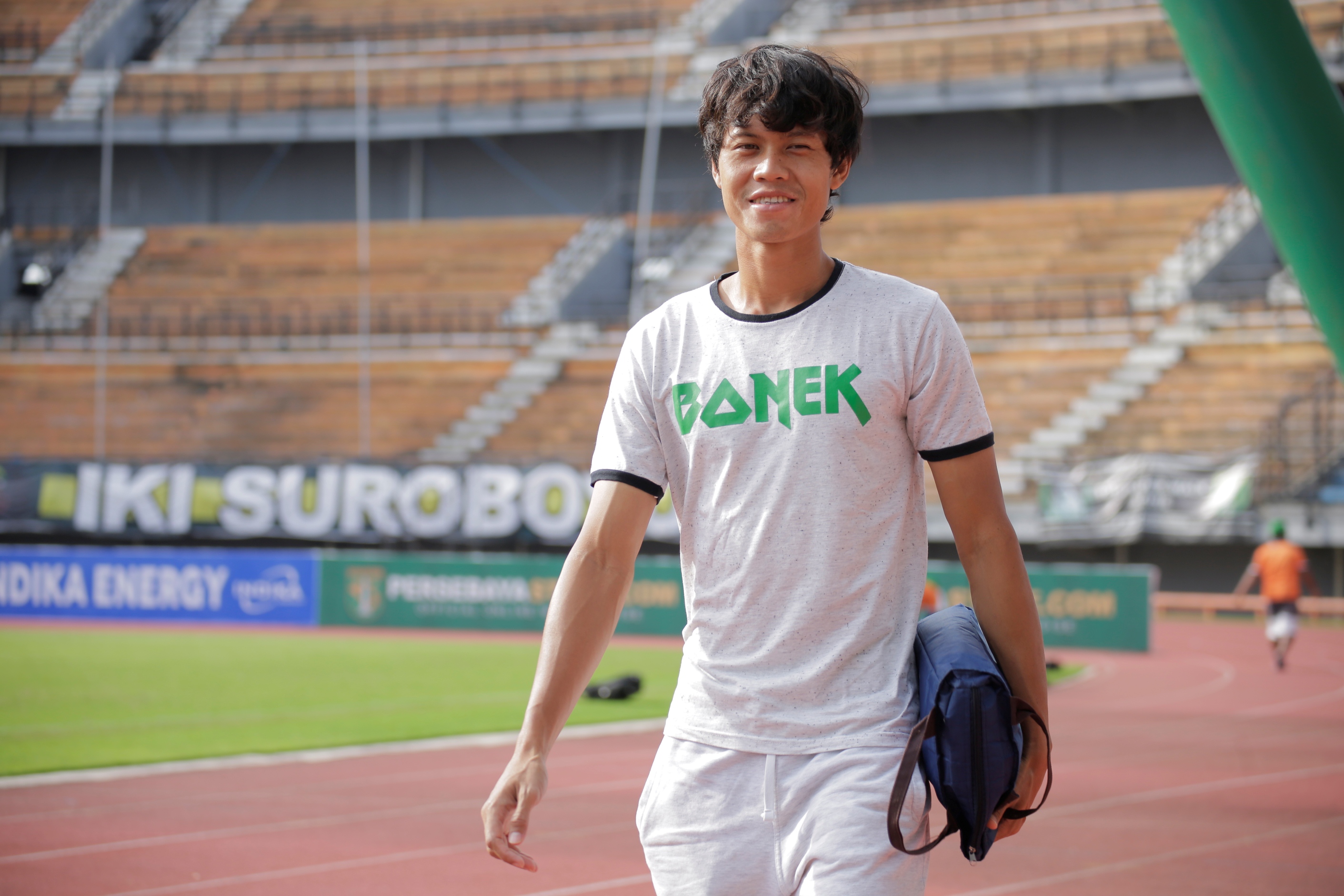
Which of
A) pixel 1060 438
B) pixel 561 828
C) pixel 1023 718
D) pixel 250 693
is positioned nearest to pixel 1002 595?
pixel 1023 718

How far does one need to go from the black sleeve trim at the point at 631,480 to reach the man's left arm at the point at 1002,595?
526 mm

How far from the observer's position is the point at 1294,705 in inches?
572

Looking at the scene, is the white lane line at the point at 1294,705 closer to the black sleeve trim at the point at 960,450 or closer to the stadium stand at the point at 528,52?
the black sleeve trim at the point at 960,450

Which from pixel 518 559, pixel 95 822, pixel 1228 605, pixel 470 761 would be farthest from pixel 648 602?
pixel 95 822

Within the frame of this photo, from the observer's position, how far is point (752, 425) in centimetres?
251

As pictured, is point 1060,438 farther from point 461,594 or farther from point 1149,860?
point 1149,860

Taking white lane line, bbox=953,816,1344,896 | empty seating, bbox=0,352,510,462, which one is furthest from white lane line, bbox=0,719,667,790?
empty seating, bbox=0,352,510,462

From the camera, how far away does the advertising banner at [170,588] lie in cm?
2355

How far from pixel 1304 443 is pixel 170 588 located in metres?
20.7

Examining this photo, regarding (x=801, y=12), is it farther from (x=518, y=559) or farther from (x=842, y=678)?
(x=842, y=678)

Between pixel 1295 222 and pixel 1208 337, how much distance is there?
29974 mm

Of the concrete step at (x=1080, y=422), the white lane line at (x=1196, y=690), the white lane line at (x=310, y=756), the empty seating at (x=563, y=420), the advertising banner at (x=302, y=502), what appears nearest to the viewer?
the white lane line at (x=310, y=756)

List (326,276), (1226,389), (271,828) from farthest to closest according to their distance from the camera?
(326,276) < (1226,389) < (271,828)

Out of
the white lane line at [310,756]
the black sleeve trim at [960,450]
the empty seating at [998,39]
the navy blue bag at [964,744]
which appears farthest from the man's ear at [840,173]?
the empty seating at [998,39]
